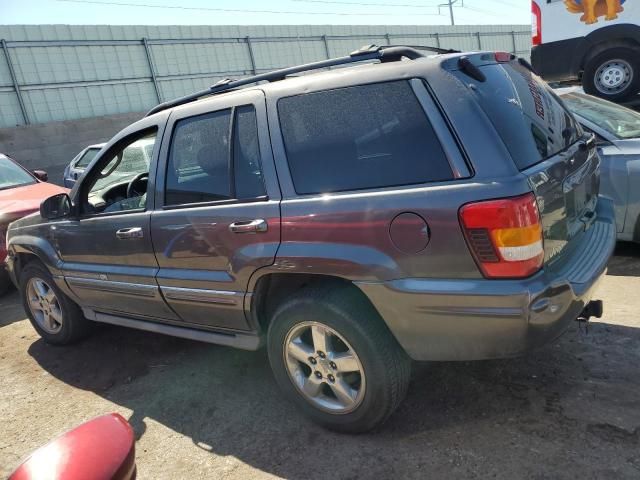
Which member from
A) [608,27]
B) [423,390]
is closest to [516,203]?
[423,390]

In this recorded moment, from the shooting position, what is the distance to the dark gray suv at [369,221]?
2.24 m

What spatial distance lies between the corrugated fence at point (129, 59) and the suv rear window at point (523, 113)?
13251 millimetres

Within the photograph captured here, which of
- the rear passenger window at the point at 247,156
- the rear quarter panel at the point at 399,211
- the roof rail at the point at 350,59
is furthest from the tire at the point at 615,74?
the rear passenger window at the point at 247,156

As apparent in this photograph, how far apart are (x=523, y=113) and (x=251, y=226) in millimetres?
1450

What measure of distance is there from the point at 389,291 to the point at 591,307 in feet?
3.62

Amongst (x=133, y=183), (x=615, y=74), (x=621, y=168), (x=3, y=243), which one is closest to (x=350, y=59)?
(x=133, y=183)

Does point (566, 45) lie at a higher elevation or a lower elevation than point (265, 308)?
higher

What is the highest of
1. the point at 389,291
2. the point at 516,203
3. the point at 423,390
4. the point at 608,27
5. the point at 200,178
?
the point at 608,27

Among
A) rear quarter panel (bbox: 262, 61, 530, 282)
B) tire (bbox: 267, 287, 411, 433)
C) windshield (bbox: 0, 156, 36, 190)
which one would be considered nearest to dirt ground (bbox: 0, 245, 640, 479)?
tire (bbox: 267, 287, 411, 433)

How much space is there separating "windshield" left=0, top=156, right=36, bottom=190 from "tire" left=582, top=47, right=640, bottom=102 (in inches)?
334

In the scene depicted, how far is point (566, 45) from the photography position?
27.1ft

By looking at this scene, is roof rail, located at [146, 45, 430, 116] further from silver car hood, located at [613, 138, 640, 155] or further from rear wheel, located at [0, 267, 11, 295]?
rear wheel, located at [0, 267, 11, 295]

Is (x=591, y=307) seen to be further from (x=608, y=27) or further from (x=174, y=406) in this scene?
(x=608, y=27)

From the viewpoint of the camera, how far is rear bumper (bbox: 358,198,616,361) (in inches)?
87.1
